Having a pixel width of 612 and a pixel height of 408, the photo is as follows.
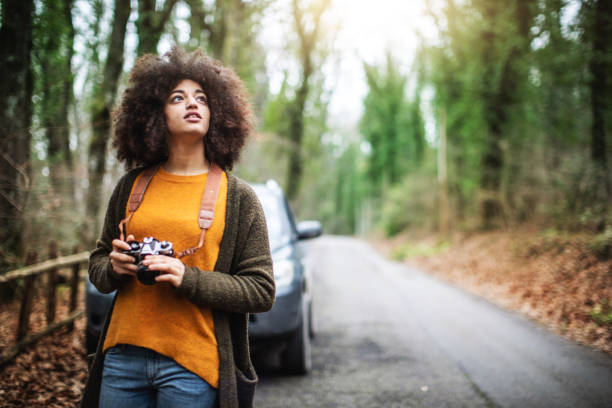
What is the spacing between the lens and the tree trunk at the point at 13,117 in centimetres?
490

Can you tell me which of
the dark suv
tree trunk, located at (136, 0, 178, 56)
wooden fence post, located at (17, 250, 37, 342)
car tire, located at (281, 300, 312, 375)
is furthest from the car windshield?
tree trunk, located at (136, 0, 178, 56)

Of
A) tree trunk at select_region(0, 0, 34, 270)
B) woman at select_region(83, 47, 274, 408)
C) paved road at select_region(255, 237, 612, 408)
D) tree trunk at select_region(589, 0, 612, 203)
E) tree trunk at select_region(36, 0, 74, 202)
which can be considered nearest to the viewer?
woman at select_region(83, 47, 274, 408)

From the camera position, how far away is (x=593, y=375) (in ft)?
14.9

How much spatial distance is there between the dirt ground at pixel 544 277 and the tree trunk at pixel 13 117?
741 centimetres

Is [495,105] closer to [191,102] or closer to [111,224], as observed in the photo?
[191,102]

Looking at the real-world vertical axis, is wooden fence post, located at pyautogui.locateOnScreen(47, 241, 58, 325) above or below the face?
below

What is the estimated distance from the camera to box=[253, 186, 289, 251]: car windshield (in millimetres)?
4762

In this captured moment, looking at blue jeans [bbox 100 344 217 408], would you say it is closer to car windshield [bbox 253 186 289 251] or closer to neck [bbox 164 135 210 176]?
neck [bbox 164 135 210 176]

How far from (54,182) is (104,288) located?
5.43 m

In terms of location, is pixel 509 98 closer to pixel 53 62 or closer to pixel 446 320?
pixel 446 320

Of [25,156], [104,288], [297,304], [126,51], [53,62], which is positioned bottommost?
[297,304]

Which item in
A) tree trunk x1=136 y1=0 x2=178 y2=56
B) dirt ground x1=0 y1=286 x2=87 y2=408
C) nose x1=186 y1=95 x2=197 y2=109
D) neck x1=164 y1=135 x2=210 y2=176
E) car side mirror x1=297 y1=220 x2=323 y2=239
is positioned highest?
tree trunk x1=136 y1=0 x2=178 y2=56

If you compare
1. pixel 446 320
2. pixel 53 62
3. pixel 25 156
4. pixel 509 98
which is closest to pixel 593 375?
pixel 446 320

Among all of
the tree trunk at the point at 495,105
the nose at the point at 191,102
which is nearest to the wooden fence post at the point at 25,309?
the nose at the point at 191,102
